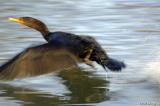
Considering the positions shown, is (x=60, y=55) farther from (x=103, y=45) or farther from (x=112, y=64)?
(x=103, y=45)

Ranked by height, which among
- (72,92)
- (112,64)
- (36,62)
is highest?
(36,62)

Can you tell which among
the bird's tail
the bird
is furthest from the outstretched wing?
the bird's tail

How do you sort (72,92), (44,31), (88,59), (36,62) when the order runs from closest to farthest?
(36,62) < (72,92) < (88,59) < (44,31)

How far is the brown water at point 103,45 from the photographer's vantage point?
851cm

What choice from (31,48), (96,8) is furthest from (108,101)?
(96,8)

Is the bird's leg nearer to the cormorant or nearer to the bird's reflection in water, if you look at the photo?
the cormorant

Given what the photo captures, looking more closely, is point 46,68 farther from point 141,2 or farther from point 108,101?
point 141,2

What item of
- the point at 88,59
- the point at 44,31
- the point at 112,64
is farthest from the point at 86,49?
the point at 44,31

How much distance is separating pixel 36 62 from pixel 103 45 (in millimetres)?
2456

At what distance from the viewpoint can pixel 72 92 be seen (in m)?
8.80

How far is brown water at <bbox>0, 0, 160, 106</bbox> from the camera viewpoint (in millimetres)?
8508

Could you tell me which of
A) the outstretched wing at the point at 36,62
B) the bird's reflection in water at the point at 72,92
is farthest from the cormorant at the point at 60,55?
the bird's reflection in water at the point at 72,92

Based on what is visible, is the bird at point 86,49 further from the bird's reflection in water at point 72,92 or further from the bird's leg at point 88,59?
the bird's reflection in water at point 72,92

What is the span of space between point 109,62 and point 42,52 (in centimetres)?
91
